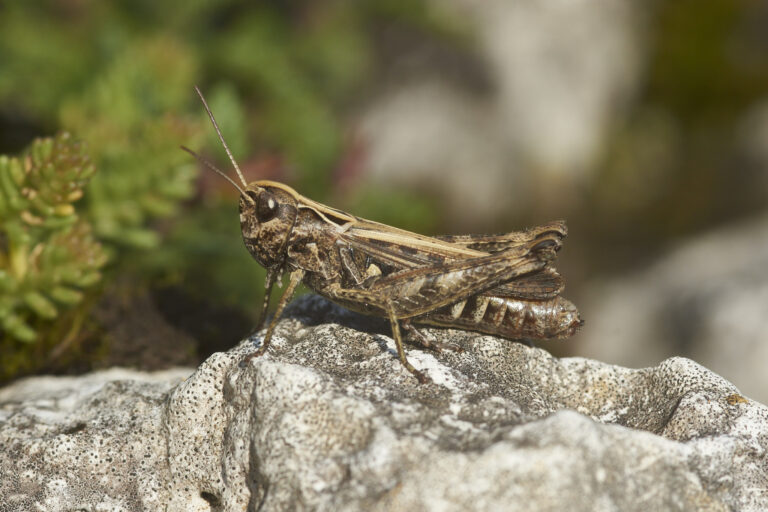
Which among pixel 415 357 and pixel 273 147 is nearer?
pixel 415 357

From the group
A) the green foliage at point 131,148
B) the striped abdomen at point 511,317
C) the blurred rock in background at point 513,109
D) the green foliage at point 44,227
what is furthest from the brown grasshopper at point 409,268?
the blurred rock in background at point 513,109

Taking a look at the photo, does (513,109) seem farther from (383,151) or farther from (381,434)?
(381,434)

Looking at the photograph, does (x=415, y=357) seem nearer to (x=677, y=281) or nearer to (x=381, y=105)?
(x=677, y=281)

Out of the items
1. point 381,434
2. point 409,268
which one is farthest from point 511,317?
point 381,434

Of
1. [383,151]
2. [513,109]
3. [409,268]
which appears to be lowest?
[409,268]

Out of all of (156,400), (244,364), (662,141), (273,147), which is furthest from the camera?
(662,141)

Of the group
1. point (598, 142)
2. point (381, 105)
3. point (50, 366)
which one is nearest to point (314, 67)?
point (381, 105)

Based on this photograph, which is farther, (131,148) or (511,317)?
(131,148)
